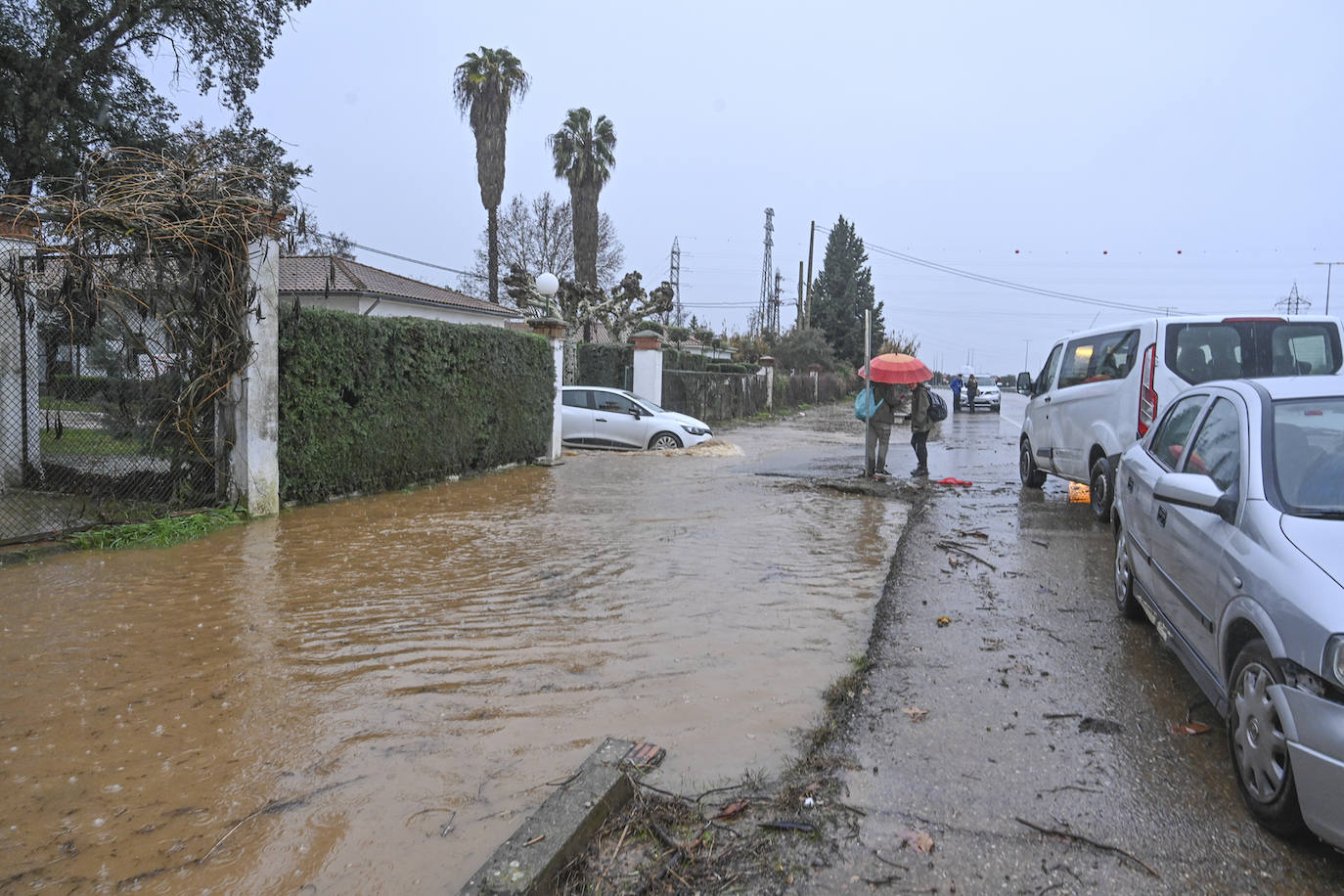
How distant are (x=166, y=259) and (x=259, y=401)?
1.51 meters

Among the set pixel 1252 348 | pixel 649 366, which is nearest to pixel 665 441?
pixel 649 366

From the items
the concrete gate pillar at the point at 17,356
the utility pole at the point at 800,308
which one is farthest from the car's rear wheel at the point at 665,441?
the utility pole at the point at 800,308

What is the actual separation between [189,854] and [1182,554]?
4130 millimetres

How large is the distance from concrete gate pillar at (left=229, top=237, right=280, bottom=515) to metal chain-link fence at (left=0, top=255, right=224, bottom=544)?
23 centimetres

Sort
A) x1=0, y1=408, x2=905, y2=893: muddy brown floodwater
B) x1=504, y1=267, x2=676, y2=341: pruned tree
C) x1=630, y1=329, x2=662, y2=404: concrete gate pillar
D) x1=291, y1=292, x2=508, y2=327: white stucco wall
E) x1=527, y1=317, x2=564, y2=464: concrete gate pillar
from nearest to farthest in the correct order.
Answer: x1=0, y1=408, x2=905, y2=893: muddy brown floodwater → x1=527, y1=317, x2=564, y2=464: concrete gate pillar → x1=630, y1=329, x2=662, y2=404: concrete gate pillar → x1=291, y1=292, x2=508, y2=327: white stucco wall → x1=504, y1=267, x2=676, y2=341: pruned tree

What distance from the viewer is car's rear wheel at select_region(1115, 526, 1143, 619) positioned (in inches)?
207

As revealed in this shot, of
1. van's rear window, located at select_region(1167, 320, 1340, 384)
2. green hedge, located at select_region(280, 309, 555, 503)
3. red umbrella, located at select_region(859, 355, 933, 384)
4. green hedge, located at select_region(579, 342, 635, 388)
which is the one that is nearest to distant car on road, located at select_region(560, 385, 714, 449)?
green hedge, located at select_region(280, 309, 555, 503)

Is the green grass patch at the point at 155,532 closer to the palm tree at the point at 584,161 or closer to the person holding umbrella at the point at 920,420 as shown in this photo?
the person holding umbrella at the point at 920,420

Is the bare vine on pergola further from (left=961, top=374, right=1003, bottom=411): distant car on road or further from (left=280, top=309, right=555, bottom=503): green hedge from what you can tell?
(left=961, top=374, right=1003, bottom=411): distant car on road

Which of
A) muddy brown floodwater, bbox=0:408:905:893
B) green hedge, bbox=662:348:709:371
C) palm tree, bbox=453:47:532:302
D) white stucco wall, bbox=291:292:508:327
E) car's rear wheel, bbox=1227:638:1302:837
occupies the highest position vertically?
palm tree, bbox=453:47:532:302

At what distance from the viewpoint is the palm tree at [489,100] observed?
3189 centimetres

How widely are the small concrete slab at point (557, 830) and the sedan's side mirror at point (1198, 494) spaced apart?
2586 mm

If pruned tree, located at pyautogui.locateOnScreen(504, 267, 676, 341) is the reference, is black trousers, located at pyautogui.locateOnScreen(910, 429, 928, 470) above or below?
below

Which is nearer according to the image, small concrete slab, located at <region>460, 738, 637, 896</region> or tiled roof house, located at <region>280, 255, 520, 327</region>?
small concrete slab, located at <region>460, 738, 637, 896</region>
